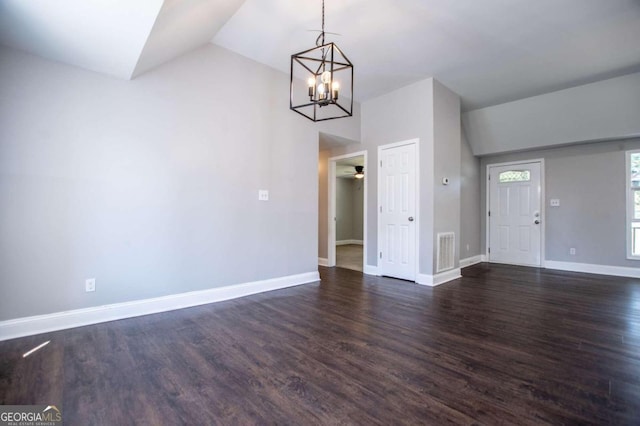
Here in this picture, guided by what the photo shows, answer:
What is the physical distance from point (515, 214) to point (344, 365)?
5885 millimetres

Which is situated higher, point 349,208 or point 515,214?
point 349,208

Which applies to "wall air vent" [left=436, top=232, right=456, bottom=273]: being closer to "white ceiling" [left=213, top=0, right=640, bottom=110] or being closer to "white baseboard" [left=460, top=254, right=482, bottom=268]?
"white baseboard" [left=460, top=254, right=482, bottom=268]

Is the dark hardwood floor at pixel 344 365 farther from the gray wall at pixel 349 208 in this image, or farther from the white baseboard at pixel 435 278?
the gray wall at pixel 349 208

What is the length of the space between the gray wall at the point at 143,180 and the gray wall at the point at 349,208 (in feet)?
19.1

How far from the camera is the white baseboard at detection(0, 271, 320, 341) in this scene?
242cm

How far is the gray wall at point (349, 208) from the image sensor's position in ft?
33.2

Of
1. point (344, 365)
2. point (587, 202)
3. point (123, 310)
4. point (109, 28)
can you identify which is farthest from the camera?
point (587, 202)

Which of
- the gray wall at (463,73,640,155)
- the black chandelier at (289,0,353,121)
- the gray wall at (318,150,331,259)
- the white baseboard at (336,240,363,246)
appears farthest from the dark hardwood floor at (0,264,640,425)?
the white baseboard at (336,240,363,246)

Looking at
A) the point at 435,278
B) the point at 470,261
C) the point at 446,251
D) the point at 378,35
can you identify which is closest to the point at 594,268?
the point at 470,261

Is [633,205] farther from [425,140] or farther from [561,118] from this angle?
[425,140]

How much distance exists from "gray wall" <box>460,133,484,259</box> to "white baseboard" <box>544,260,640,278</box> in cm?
134

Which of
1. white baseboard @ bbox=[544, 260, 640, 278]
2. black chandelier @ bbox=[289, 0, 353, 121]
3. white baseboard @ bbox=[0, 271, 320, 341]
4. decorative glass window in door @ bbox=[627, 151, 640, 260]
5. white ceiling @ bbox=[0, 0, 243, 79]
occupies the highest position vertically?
black chandelier @ bbox=[289, 0, 353, 121]

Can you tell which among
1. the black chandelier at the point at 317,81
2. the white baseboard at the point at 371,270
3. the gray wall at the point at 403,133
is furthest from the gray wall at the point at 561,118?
the white baseboard at the point at 371,270

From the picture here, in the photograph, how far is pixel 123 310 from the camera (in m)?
2.87
